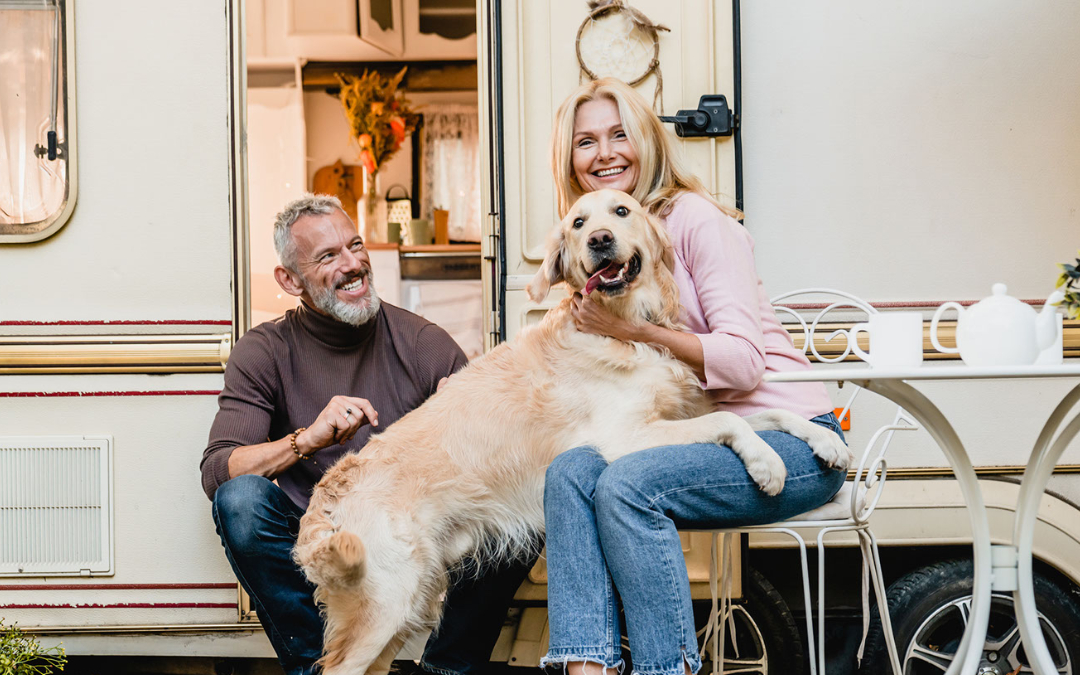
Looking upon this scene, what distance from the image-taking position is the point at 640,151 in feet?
7.52

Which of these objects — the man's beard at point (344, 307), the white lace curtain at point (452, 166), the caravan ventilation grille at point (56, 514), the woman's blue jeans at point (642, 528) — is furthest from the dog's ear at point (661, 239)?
the white lace curtain at point (452, 166)

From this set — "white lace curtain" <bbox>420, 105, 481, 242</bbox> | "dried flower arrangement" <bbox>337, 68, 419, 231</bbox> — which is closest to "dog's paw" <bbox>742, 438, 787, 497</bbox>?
"white lace curtain" <bbox>420, 105, 481, 242</bbox>

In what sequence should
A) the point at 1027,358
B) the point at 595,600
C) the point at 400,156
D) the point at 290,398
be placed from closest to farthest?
the point at 1027,358 < the point at 595,600 < the point at 290,398 < the point at 400,156

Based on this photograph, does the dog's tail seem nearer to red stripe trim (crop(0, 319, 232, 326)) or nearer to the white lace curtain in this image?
red stripe trim (crop(0, 319, 232, 326))

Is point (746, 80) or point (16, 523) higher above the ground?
point (746, 80)

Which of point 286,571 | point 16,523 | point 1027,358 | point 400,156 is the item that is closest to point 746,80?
point 1027,358

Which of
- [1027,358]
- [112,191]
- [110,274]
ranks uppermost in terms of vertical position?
[112,191]

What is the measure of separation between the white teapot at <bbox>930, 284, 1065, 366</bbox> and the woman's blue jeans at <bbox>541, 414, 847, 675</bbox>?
0.43 metres

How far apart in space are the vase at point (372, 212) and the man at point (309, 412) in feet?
10.8

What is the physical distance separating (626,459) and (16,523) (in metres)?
2.05

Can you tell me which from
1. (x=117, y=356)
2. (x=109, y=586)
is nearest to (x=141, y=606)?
(x=109, y=586)

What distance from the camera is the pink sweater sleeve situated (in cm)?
201

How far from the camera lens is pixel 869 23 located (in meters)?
2.79

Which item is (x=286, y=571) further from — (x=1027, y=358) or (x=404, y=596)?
(x=1027, y=358)
